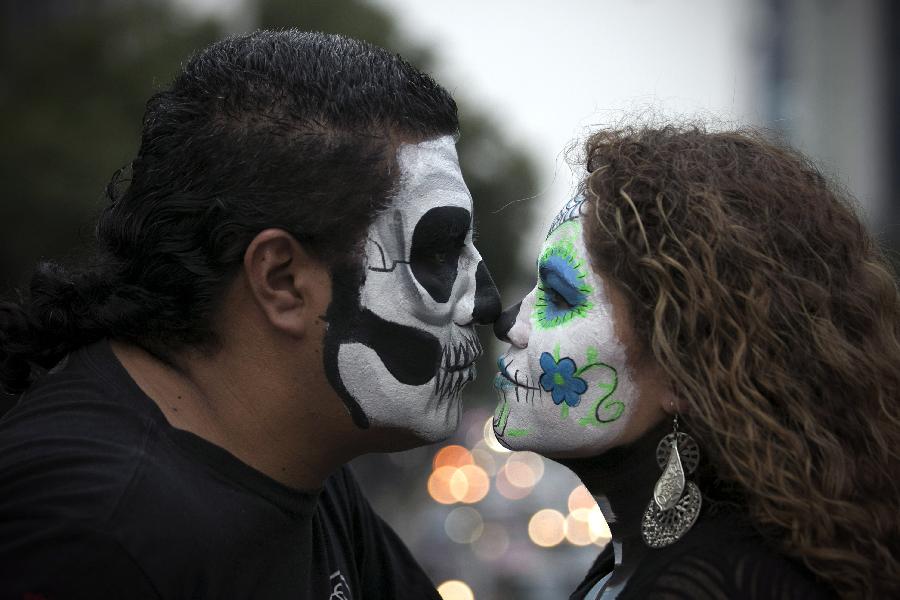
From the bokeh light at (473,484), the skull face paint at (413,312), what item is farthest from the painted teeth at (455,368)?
the bokeh light at (473,484)

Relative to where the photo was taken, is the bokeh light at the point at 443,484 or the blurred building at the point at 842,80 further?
the blurred building at the point at 842,80

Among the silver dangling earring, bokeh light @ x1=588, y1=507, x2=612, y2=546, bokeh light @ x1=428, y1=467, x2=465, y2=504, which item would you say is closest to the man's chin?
the silver dangling earring

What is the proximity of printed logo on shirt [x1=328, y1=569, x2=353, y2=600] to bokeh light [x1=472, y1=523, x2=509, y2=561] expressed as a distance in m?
9.68

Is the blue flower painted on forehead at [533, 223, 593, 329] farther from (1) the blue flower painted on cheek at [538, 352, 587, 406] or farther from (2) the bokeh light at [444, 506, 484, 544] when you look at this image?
(2) the bokeh light at [444, 506, 484, 544]

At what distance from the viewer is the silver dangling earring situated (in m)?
2.84

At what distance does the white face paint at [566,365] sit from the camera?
2994mm

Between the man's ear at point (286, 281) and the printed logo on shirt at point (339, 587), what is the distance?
818mm

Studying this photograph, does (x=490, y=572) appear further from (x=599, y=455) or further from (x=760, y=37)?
(x=760, y=37)

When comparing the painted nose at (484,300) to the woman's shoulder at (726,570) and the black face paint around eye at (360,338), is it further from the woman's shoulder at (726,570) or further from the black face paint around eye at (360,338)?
the woman's shoulder at (726,570)

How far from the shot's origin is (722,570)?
2.64 meters

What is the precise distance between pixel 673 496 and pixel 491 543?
11.4 m

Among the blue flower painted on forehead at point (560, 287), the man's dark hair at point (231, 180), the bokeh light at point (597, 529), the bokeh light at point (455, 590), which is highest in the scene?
the man's dark hair at point (231, 180)

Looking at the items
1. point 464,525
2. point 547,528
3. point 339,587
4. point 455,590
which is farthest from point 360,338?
point 464,525

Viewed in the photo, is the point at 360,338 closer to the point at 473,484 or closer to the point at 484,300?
the point at 484,300
